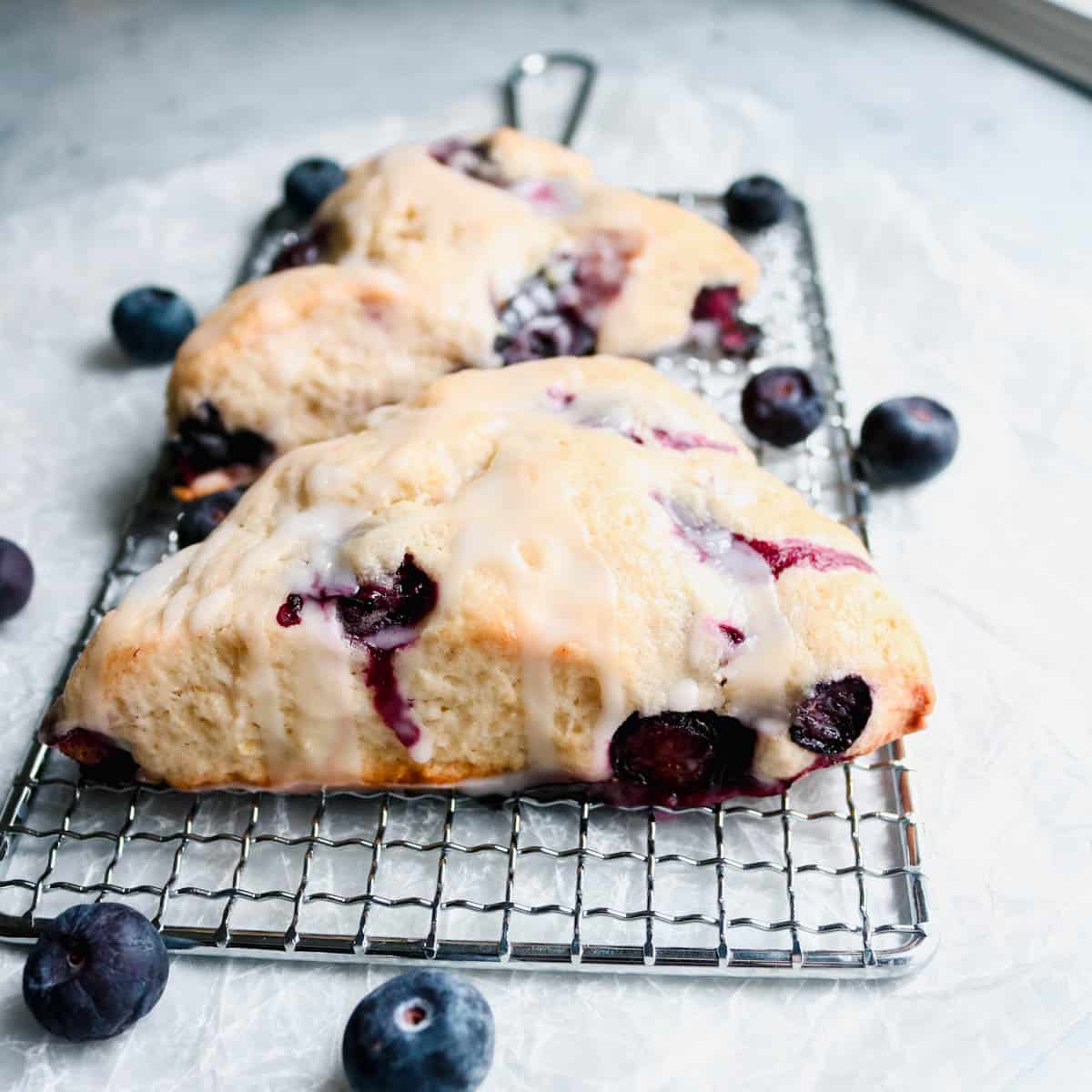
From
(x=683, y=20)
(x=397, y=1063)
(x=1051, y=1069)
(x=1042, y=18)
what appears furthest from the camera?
(x=683, y=20)

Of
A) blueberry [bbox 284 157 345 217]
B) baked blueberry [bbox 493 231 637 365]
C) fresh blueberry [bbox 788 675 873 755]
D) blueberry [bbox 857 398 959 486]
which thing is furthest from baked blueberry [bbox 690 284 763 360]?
fresh blueberry [bbox 788 675 873 755]

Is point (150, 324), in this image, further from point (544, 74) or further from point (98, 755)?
point (544, 74)

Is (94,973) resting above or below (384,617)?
below

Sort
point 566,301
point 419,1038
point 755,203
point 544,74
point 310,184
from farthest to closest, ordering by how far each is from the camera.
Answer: point 544,74 < point 310,184 < point 755,203 < point 566,301 < point 419,1038

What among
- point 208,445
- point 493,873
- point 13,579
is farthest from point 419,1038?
point 208,445

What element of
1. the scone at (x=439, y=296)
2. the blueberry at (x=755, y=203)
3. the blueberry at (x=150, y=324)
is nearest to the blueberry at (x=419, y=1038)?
the scone at (x=439, y=296)

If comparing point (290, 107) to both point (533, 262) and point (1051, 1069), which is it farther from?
point (1051, 1069)

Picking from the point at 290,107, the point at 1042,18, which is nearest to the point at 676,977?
the point at 290,107
